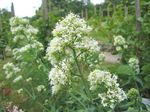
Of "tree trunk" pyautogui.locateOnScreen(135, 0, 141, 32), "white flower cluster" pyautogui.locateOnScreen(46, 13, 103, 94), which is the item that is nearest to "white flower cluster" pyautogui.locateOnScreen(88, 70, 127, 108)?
→ "white flower cluster" pyautogui.locateOnScreen(46, 13, 103, 94)

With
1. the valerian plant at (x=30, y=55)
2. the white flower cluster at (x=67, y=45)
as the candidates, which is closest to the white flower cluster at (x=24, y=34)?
the valerian plant at (x=30, y=55)

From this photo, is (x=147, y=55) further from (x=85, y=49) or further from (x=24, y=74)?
(x=85, y=49)

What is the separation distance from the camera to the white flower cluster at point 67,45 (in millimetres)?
2404

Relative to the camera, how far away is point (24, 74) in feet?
17.0

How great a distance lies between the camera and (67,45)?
2.41 metres

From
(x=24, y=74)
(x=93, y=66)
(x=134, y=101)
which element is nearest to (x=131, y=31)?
(x=24, y=74)

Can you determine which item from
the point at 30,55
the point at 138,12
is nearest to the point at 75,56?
the point at 30,55

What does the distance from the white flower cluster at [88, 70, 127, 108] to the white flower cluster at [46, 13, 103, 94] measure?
0.42 ft

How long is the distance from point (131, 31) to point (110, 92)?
3261 millimetres

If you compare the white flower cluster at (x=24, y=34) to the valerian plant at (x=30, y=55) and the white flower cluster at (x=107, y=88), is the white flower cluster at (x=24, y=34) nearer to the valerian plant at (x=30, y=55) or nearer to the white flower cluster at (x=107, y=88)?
the valerian plant at (x=30, y=55)

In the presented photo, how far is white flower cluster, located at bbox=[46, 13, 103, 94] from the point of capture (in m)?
2.40

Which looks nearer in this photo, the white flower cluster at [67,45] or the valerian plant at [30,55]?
the white flower cluster at [67,45]

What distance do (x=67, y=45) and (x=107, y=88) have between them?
32 centimetres

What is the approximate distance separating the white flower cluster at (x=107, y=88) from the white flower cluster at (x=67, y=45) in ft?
0.42
